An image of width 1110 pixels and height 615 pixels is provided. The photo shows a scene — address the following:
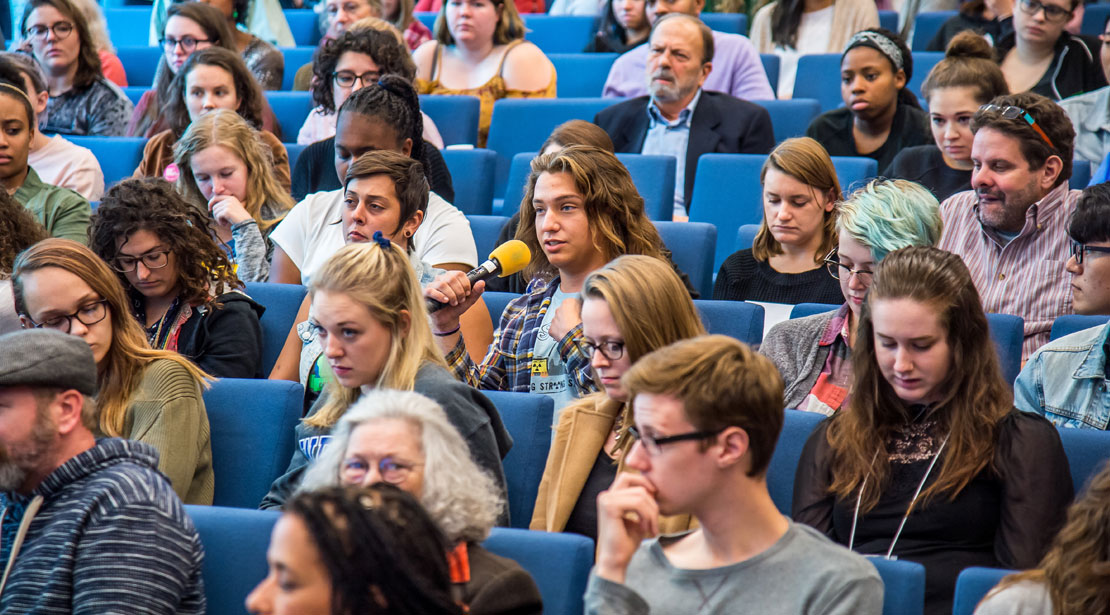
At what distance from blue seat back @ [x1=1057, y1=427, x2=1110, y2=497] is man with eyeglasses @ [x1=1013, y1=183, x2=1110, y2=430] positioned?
36 centimetres

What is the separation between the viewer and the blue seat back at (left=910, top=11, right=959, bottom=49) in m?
6.02

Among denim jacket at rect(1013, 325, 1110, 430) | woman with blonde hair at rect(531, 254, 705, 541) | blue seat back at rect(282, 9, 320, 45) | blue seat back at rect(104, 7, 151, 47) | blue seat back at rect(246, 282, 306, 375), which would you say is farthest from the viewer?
blue seat back at rect(104, 7, 151, 47)

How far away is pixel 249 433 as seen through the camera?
8.25 ft

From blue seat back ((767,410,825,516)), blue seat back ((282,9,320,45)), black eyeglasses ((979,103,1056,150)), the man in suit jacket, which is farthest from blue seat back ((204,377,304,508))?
blue seat back ((282,9,320,45))

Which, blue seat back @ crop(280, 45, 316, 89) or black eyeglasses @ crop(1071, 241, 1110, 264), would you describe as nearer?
black eyeglasses @ crop(1071, 241, 1110, 264)

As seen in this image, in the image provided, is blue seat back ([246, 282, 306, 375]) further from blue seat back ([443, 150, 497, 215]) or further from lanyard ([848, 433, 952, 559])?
lanyard ([848, 433, 952, 559])

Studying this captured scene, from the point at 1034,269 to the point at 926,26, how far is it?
122 inches

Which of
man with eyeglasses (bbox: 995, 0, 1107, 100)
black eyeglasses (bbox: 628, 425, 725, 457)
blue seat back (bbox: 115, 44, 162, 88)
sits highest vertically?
man with eyeglasses (bbox: 995, 0, 1107, 100)

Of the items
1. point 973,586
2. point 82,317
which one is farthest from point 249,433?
point 973,586

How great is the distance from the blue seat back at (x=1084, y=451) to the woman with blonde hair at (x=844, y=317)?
0.52 metres

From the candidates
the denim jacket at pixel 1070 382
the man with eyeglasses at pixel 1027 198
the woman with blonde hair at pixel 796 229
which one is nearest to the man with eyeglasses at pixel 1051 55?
the man with eyeglasses at pixel 1027 198

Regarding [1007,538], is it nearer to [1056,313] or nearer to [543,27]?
[1056,313]

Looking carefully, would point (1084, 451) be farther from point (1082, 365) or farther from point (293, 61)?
point (293, 61)

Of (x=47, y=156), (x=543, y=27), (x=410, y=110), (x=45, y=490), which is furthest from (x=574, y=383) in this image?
(x=543, y=27)
